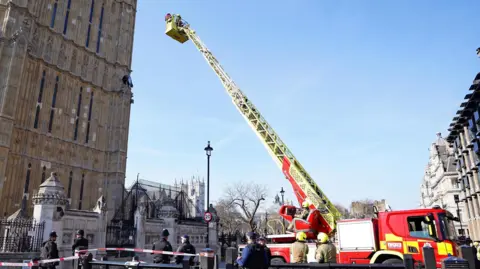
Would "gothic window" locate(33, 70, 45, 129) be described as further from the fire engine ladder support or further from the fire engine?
the fire engine

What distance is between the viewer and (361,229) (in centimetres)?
1088

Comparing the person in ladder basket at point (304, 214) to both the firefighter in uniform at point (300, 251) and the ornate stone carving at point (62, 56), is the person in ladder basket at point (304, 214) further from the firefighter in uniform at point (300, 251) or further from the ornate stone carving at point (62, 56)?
the ornate stone carving at point (62, 56)

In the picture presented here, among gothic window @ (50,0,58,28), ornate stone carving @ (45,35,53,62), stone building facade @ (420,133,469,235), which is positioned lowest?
stone building facade @ (420,133,469,235)

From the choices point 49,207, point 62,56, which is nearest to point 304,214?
point 49,207

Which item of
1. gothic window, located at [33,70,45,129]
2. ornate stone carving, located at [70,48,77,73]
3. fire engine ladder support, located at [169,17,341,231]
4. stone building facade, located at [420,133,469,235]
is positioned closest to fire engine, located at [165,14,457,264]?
fire engine ladder support, located at [169,17,341,231]

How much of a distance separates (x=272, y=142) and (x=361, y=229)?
7572 millimetres

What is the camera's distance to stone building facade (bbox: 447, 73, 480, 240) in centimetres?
3403

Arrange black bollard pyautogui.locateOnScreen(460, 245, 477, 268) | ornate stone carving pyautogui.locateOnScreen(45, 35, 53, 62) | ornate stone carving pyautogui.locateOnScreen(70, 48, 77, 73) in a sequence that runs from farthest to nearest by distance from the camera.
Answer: ornate stone carving pyautogui.locateOnScreen(70, 48, 77, 73)
ornate stone carving pyautogui.locateOnScreen(45, 35, 53, 62)
black bollard pyautogui.locateOnScreen(460, 245, 477, 268)

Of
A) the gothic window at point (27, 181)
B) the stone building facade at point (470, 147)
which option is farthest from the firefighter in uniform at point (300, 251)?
the stone building facade at point (470, 147)

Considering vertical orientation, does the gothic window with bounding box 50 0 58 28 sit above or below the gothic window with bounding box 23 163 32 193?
above

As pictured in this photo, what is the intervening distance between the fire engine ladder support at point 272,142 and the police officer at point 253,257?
831 cm

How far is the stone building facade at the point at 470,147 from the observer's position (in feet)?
112

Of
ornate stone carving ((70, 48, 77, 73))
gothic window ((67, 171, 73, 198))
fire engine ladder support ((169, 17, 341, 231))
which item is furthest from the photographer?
ornate stone carving ((70, 48, 77, 73))

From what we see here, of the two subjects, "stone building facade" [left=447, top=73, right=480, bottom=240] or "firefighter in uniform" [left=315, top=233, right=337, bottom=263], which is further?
"stone building facade" [left=447, top=73, right=480, bottom=240]
